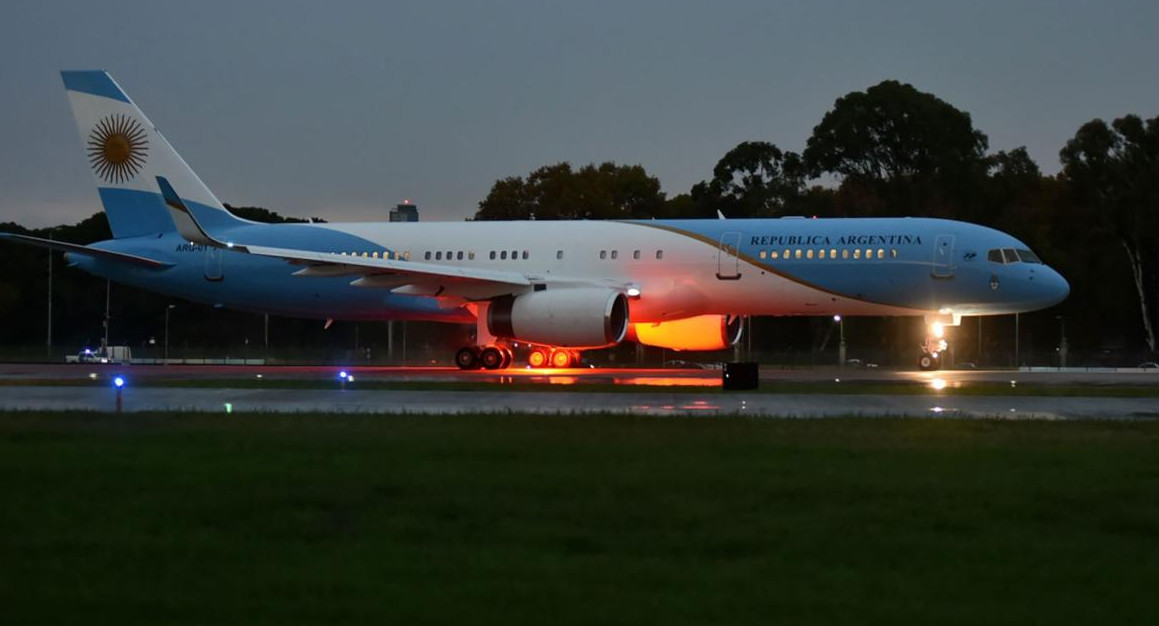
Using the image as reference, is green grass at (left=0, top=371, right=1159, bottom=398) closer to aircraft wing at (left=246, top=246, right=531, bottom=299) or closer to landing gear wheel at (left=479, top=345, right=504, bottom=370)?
aircraft wing at (left=246, top=246, right=531, bottom=299)

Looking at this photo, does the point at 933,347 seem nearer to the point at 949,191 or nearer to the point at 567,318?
the point at 567,318

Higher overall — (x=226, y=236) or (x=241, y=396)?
(x=226, y=236)

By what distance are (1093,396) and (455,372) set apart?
15.0 metres

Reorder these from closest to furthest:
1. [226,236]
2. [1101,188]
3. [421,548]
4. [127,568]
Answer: [127,568] < [421,548] < [226,236] < [1101,188]

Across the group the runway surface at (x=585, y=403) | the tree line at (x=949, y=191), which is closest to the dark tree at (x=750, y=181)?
the tree line at (x=949, y=191)

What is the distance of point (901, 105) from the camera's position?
7281 centimetres

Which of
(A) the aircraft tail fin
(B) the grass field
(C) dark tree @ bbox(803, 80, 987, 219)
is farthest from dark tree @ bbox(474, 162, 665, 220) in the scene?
(B) the grass field

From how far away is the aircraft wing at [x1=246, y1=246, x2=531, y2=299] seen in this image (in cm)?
3366

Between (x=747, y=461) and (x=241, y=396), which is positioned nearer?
(x=747, y=461)

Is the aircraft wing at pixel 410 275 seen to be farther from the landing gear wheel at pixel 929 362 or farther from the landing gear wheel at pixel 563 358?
the landing gear wheel at pixel 929 362

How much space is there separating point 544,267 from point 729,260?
4.74 meters

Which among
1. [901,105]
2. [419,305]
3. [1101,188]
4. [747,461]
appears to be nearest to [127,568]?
[747,461]

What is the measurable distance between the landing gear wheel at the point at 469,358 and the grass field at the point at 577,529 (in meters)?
19.4

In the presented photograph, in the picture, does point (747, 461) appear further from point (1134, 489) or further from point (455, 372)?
point (455, 372)
